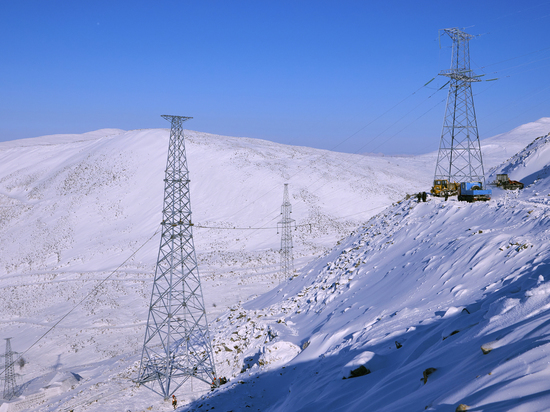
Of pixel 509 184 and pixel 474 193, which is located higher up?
pixel 509 184

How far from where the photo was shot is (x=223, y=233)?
193 feet

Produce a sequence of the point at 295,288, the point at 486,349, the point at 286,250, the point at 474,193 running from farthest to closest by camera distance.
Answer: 1. the point at 286,250
2. the point at 295,288
3. the point at 474,193
4. the point at 486,349

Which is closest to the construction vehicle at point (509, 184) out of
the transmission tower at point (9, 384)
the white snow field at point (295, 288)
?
the white snow field at point (295, 288)

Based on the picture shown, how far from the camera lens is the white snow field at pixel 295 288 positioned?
7035 mm

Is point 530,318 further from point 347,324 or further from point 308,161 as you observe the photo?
point 308,161

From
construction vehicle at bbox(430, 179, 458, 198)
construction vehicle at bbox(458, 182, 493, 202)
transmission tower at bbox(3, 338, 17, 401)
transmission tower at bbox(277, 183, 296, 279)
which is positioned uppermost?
construction vehicle at bbox(430, 179, 458, 198)

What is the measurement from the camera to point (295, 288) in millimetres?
26078

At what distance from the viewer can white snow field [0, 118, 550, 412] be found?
23.1 ft

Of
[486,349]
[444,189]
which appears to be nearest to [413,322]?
[486,349]

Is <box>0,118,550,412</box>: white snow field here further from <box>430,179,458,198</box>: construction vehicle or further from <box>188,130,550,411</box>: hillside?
<box>430,179,458,198</box>: construction vehicle

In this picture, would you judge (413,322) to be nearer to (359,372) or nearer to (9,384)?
(359,372)

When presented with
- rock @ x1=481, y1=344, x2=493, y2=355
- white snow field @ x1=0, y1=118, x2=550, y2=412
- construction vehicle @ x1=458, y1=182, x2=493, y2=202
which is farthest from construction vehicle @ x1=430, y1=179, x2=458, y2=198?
rock @ x1=481, y1=344, x2=493, y2=355

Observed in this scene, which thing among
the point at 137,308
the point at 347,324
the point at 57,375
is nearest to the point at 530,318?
the point at 347,324

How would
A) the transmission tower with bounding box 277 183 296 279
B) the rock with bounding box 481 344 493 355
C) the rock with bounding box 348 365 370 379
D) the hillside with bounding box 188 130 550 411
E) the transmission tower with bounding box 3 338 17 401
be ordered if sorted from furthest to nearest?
the transmission tower with bounding box 277 183 296 279
the transmission tower with bounding box 3 338 17 401
the rock with bounding box 348 365 370 379
the rock with bounding box 481 344 493 355
the hillside with bounding box 188 130 550 411
